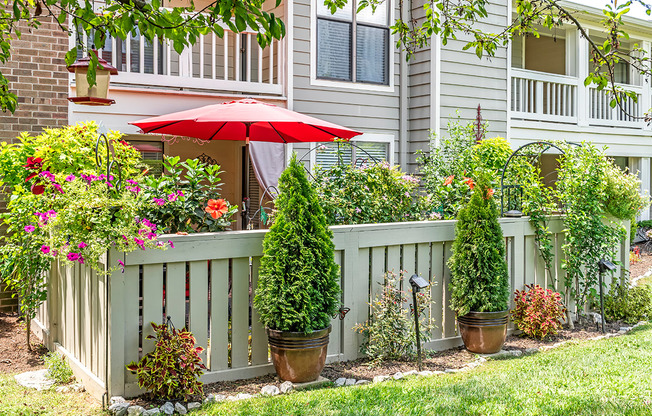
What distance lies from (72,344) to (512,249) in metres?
4.25

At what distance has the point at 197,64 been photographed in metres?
11.0

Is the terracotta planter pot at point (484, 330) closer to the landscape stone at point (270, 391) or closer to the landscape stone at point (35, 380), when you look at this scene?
the landscape stone at point (270, 391)

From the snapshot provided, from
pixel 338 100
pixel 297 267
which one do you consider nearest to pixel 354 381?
pixel 297 267

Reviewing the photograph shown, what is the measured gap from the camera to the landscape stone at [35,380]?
15.0ft

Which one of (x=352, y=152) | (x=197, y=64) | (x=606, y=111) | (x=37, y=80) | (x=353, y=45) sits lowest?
(x=352, y=152)

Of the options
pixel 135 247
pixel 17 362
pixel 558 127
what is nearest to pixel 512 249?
pixel 135 247

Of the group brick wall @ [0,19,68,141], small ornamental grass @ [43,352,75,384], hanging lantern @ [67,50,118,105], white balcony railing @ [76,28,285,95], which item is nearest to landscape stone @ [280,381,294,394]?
small ornamental grass @ [43,352,75,384]

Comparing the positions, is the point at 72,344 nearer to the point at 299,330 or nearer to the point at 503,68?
the point at 299,330

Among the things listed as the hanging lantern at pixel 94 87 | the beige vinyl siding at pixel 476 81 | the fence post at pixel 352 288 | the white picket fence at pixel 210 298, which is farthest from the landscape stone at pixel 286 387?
the beige vinyl siding at pixel 476 81

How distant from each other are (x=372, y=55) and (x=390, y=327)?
6395mm

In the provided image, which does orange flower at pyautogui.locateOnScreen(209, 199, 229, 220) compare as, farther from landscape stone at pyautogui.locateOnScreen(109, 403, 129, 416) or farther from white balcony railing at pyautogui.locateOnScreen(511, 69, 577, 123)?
white balcony railing at pyautogui.locateOnScreen(511, 69, 577, 123)

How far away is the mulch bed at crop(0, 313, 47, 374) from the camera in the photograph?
5.16m

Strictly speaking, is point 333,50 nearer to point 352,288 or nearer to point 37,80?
point 37,80

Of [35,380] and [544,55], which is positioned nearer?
[35,380]
